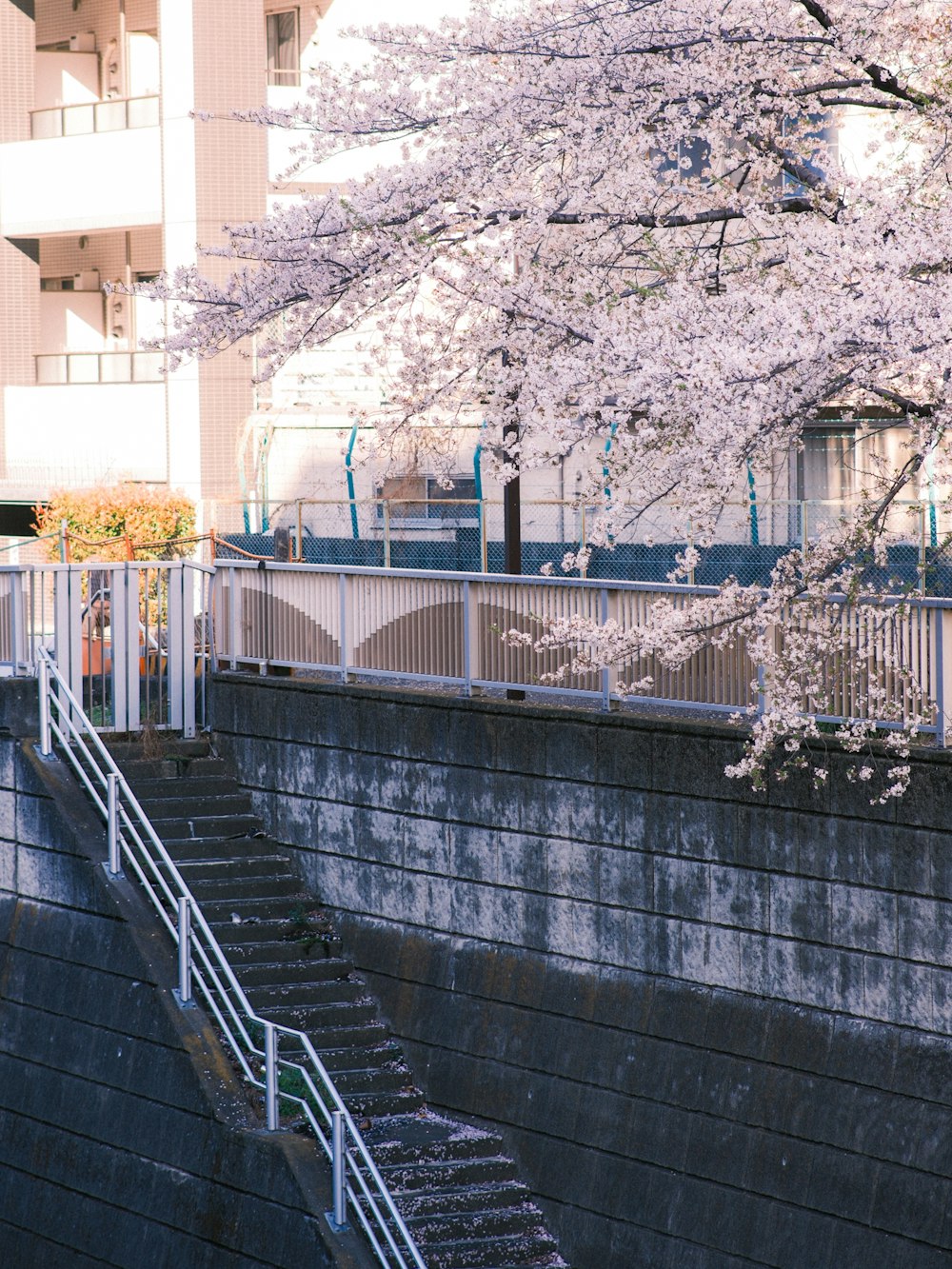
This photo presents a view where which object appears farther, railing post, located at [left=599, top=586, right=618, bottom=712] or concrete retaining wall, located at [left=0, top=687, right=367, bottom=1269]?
railing post, located at [left=599, top=586, right=618, bottom=712]

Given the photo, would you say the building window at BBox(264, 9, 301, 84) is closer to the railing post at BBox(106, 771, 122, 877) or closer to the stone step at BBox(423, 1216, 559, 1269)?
the railing post at BBox(106, 771, 122, 877)

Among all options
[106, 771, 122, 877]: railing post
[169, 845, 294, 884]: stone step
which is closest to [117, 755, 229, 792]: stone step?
[169, 845, 294, 884]: stone step

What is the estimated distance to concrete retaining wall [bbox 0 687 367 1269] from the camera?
39.3 ft

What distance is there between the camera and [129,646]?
1546cm

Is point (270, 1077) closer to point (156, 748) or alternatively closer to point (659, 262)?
point (156, 748)

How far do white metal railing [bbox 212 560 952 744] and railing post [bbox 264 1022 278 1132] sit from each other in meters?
2.83

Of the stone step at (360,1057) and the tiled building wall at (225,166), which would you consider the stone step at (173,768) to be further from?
the tiled building wall at (225,166)

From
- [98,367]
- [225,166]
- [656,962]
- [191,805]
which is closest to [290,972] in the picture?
[191,805]

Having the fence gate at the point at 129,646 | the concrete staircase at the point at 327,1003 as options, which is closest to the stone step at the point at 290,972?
the concrete staircase at the point at 327,1003

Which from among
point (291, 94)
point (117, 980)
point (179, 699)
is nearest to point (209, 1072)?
point (117, 980)

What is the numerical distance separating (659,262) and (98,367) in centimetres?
1924

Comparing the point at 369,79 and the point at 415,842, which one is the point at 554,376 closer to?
the point at 369,79

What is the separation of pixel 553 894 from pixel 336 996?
216 centimetres

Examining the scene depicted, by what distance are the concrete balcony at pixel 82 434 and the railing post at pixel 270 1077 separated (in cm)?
1805
